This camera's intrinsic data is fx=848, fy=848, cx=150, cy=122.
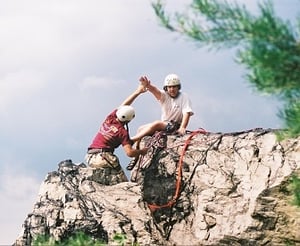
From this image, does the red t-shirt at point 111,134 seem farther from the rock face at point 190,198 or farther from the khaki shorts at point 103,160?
the rock face at point 190,198

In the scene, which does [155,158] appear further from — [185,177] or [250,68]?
[250,68]

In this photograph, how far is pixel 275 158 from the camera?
37.4 feet

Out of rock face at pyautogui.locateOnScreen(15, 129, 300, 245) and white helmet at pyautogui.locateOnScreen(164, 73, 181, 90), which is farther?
white helmet at pyautogui.locateOnScreen(164, 73, 181, 90)

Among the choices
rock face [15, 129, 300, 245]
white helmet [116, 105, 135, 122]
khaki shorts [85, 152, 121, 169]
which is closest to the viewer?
rock face [15, 129, 300, 245]

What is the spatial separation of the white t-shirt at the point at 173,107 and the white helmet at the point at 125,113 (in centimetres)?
83

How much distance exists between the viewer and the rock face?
36.4 ft

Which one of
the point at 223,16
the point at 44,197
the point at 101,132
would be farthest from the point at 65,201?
the point at 223,16

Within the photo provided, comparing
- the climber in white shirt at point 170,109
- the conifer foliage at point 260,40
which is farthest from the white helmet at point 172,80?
the conifer foliage at point 260,40

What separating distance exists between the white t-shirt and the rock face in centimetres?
59

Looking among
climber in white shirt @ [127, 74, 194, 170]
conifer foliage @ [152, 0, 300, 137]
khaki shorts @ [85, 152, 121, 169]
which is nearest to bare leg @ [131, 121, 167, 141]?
climber in white shirt @ [127, 74, 194, 170]

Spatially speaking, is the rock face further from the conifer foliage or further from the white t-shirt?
the conifer foliage

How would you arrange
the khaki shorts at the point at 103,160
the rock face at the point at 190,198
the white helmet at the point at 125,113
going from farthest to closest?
the khaki shorts at the point at 103,160 → the white helmet at the point at 125,113 → the rock face at the point at 190,198

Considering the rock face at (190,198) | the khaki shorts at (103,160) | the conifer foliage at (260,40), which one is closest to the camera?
the conifer foliage at (260,40)

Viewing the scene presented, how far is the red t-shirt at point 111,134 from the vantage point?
505 inches
